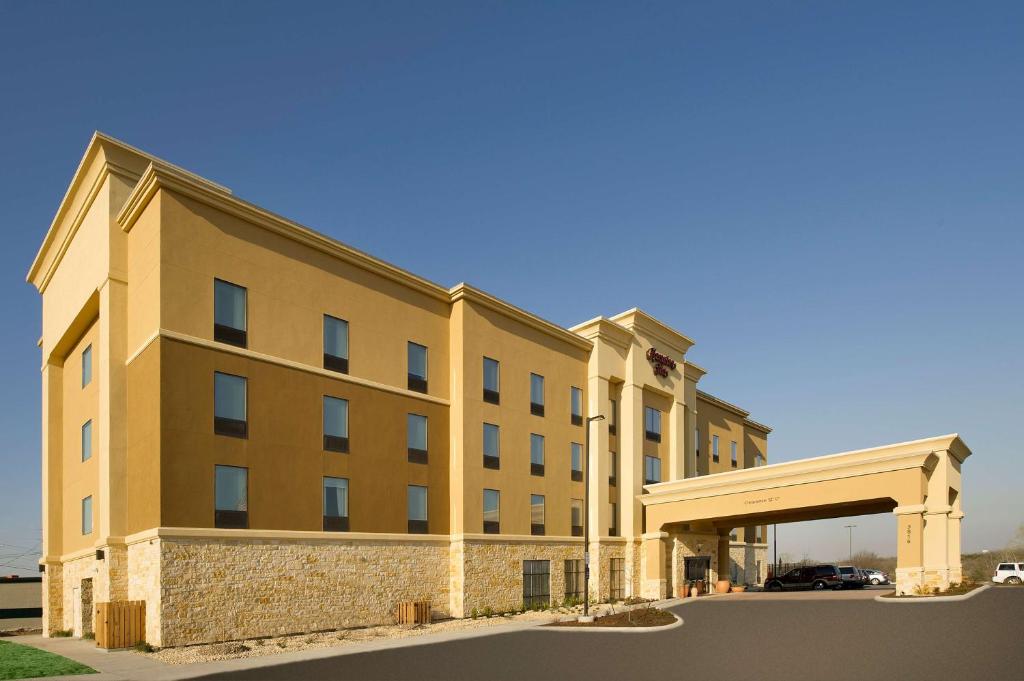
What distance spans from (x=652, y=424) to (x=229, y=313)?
26.7 m

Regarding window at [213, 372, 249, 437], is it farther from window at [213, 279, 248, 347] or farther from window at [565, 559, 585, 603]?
window at [565, 559, 585, 603]

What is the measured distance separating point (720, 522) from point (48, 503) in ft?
117

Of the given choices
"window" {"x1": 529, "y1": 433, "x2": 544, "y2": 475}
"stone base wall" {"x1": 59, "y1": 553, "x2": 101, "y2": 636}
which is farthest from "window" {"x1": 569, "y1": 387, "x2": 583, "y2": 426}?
"stone base wall" {"x1": 59, "y1": 553, "x2": 101, "y2": 636}

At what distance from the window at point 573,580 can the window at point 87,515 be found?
21.3m

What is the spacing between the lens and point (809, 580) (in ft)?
156

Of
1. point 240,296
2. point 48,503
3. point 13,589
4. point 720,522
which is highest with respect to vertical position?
point 240,296

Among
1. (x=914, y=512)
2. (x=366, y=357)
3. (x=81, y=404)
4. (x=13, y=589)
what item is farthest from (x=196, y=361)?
(x=13, y=589)

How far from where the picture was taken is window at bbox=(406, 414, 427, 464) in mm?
32688

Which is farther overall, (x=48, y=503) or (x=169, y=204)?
(x=48, y=503)

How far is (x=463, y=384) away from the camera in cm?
3453

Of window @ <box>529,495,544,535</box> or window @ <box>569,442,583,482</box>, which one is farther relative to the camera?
window @ <box>569,442,583,482</box>

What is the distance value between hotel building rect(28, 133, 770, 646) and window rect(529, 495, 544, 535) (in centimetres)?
11

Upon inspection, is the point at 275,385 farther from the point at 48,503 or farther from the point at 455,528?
the point at 48,503

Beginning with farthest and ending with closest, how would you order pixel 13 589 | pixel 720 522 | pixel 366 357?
1. pixel 13 589
2. pixel 720 522
3. pixel 366 357
